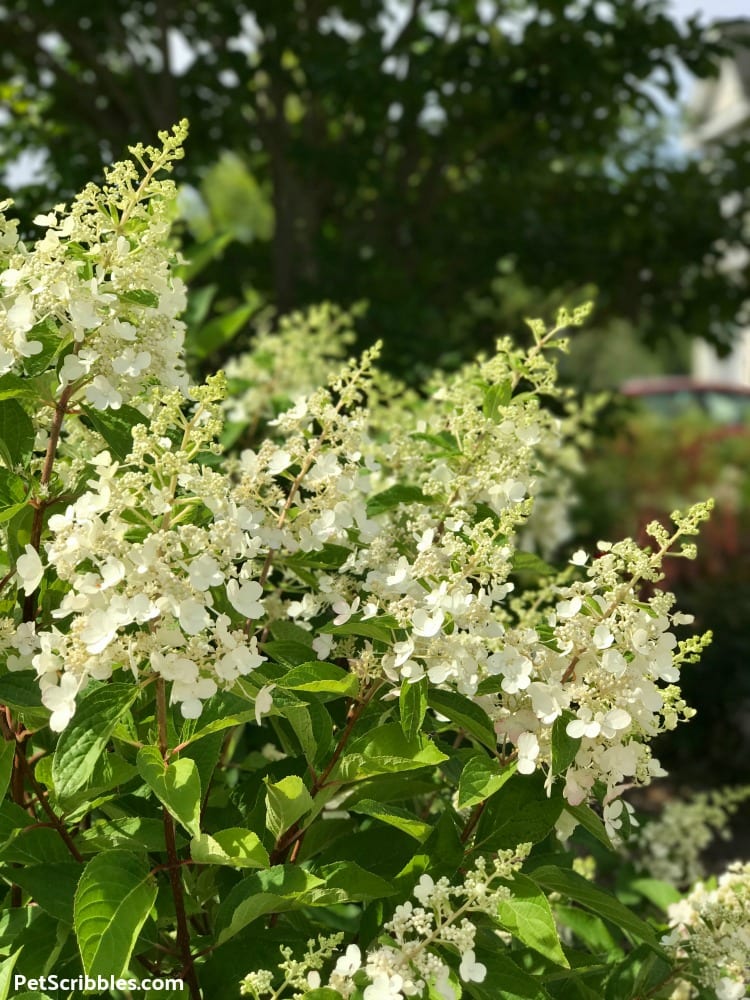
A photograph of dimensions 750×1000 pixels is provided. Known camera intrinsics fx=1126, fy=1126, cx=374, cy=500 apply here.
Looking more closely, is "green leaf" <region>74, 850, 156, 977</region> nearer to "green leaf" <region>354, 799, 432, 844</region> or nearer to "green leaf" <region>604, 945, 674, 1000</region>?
"green leaf" <region>354, 799, 432, 844</region>

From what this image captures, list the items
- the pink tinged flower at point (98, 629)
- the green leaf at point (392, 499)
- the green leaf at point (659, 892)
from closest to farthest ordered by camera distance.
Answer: the pink tinged flower at point (98, 629), the green leaf at point (392, 499), the green leaf at point (659, 892)

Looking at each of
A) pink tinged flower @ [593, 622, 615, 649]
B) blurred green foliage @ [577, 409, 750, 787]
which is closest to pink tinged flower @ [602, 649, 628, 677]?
pink tinged flower @ [593, 622, 615, 649]

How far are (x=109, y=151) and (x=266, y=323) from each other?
3.09ft

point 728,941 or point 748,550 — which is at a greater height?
point 748,550

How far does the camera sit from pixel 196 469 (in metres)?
1.29

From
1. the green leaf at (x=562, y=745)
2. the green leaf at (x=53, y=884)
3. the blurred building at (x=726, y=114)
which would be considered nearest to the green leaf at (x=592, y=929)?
the green leaf at (x=562, y=745)

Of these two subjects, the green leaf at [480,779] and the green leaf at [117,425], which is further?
the green leaf at [117,425]

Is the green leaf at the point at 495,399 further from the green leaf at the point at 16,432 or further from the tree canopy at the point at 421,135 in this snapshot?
the tree canopy at the point at 421,135

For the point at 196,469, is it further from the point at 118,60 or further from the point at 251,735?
the point at 118,60

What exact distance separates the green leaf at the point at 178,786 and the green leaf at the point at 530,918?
0.39 metres

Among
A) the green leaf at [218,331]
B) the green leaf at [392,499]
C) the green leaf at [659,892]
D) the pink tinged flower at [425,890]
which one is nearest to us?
the pink tinged flower at [425,890]

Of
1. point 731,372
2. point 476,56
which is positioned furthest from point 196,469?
point 731,372

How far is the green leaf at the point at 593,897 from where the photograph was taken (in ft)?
4.68

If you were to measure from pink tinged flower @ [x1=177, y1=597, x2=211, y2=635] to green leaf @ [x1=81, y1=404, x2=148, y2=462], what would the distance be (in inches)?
12.1
